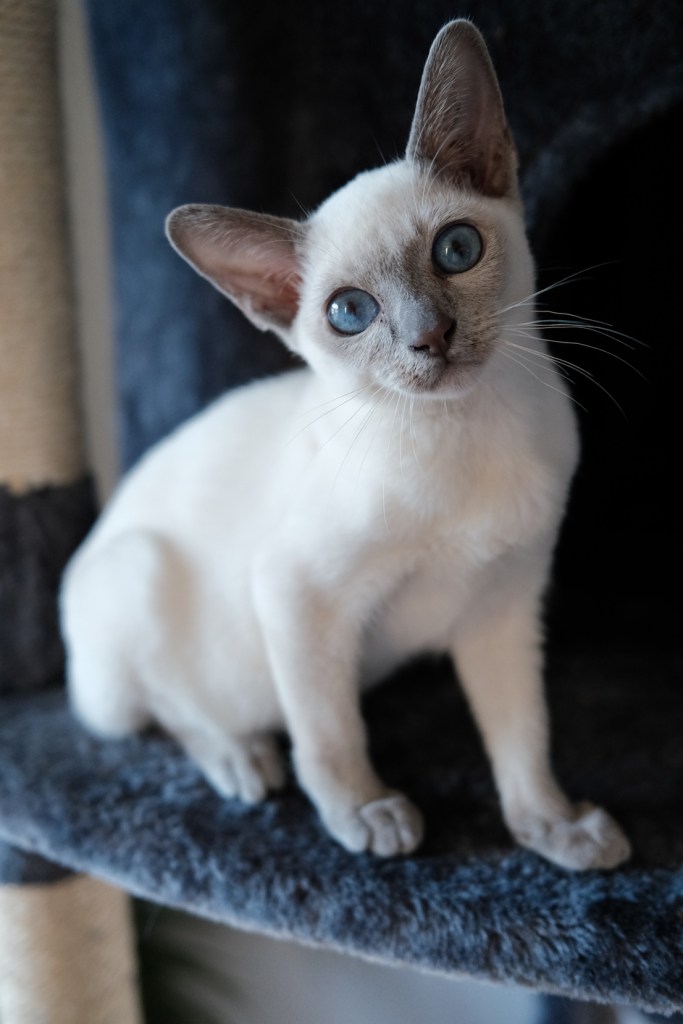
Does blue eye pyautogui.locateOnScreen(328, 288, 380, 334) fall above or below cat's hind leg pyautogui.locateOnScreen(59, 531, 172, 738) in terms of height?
above

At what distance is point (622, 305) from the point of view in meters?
1.20

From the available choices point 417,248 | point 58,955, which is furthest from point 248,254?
point 58,955

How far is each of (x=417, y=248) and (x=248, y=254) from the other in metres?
0.17

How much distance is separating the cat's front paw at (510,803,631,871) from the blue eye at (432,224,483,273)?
22.6 inches

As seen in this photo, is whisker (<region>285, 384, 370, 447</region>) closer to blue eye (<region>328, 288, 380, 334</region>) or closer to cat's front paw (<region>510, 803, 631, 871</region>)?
blue eye (<region>328, 288, 380, 334</region>)

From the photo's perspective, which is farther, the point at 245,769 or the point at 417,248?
the point at 245,769

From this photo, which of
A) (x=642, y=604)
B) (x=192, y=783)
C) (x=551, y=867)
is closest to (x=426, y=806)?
(x=551, y=867)

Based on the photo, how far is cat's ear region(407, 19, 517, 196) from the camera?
731 mm

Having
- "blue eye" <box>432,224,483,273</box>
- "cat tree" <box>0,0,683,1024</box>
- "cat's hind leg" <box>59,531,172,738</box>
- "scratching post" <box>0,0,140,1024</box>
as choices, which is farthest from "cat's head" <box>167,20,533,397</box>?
"scratching post" <box>0,0,140,1024</box>

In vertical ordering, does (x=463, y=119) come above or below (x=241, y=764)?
above

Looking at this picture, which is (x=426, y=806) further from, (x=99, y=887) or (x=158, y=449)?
(x=158, y=449)

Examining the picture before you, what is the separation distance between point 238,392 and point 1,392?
0.34 meters

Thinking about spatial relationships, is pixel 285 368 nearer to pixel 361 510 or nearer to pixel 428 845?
pixel 361 510

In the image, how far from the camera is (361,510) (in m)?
0.86
